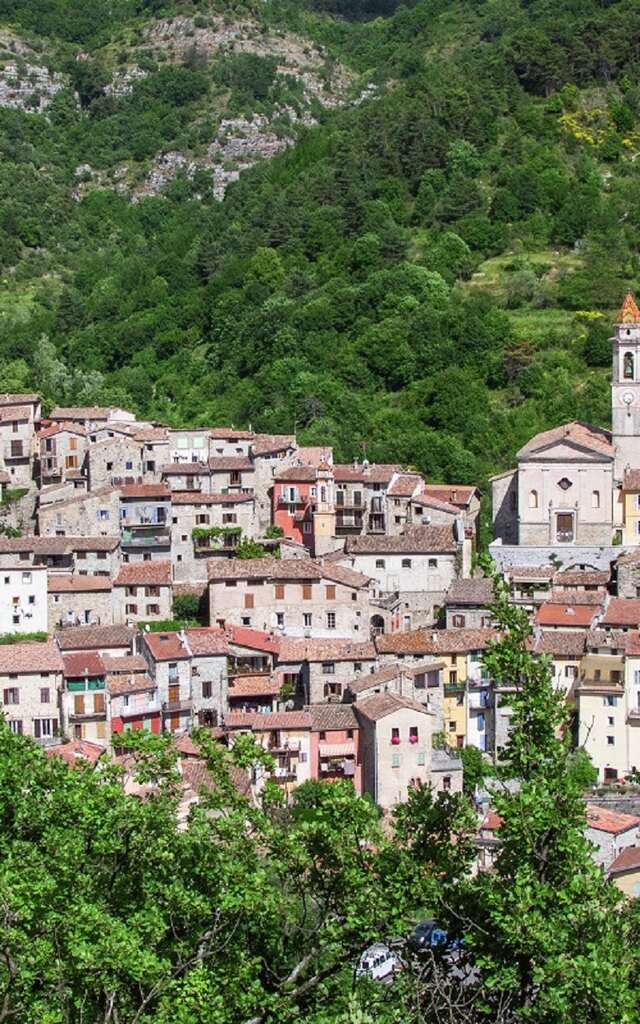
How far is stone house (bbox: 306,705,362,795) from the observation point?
47.5 meters

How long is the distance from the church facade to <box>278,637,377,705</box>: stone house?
764 centimetres

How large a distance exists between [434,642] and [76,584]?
38.4 feet

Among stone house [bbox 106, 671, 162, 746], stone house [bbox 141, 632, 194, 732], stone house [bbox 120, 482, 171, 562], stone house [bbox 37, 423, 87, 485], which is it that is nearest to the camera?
stone house [bbox 106, 671, 162, 746]

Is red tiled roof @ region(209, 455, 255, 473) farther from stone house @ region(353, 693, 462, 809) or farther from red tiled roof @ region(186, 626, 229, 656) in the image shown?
stone house @ region(353, 693, 462, 809)

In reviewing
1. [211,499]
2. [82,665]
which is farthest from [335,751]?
[211,499]

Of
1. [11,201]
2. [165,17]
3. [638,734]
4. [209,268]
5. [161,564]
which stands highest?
[165,17]

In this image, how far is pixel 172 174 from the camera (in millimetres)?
127250

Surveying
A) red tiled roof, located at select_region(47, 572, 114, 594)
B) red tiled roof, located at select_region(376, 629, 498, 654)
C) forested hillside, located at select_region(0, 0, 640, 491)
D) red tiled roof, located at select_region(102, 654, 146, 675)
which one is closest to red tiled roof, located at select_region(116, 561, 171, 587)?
red tiled roof, located at select_region(47, 572, 114, 594)

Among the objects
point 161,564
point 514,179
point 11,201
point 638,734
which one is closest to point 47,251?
point 11,201

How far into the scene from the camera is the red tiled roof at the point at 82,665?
48312 mm

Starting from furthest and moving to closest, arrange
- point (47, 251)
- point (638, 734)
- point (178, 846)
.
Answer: point (47, 251)
point (638, 734)
point (178, 846)

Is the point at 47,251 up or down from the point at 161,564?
up

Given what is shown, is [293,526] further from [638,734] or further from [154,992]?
[154,992]

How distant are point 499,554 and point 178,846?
121 feet
